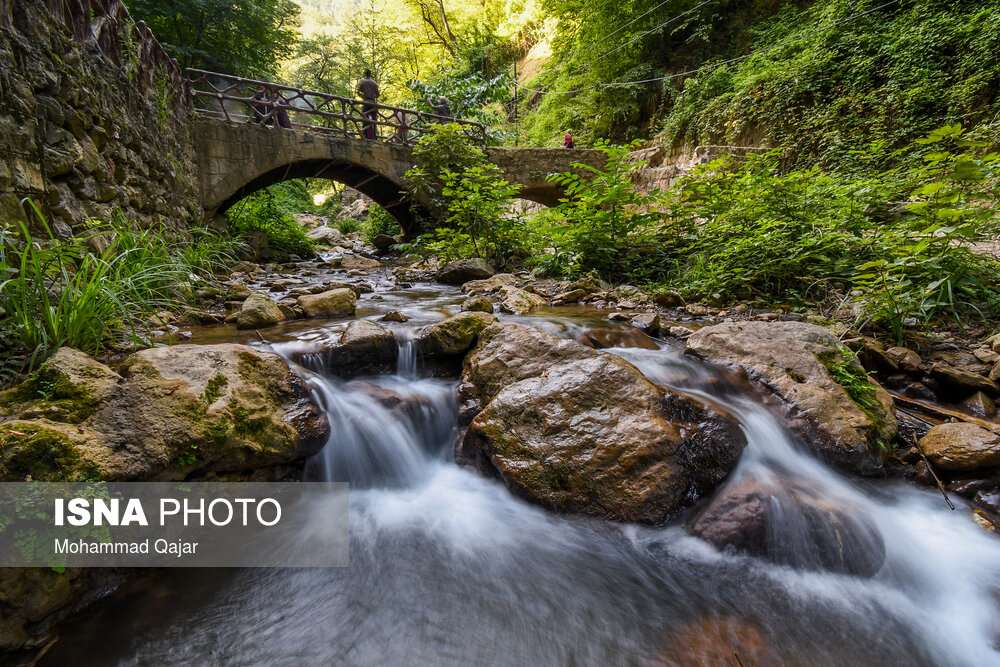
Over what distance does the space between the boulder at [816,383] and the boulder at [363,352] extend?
2364 millimetres

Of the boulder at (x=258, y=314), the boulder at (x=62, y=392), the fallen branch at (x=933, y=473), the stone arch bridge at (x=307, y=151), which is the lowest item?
the fallen branch at (x=933, y=473)

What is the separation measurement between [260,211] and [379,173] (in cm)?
307

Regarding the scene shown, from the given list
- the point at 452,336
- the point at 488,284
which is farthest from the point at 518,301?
the point at 452,336

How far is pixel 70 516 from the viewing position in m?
1.44

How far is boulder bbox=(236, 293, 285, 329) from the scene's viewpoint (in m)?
3.76

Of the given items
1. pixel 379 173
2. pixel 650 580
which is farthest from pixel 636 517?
pixel 379 173

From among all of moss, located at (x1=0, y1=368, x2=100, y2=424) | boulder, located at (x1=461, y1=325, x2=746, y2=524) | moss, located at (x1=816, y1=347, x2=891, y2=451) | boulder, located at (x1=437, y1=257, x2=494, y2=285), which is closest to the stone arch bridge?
boulder, located at (x1=437, y1=257, x2=494, y2=285)

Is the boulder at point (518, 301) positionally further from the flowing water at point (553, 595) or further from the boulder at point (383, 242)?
the boulder at point (383, 242)

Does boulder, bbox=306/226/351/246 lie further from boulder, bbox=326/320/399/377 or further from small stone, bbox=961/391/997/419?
small stone, bbox=961/391/997/419

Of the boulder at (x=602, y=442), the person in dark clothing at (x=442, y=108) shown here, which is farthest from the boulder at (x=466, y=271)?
the person in dark clothing at (x=442, y=108)

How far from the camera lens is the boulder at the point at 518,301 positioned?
5055 millimetres

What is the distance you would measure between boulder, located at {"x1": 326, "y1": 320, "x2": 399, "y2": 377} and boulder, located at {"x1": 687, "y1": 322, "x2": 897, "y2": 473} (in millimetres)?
2364

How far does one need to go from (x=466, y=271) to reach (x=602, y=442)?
5.48 m

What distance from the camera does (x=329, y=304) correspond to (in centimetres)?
453
